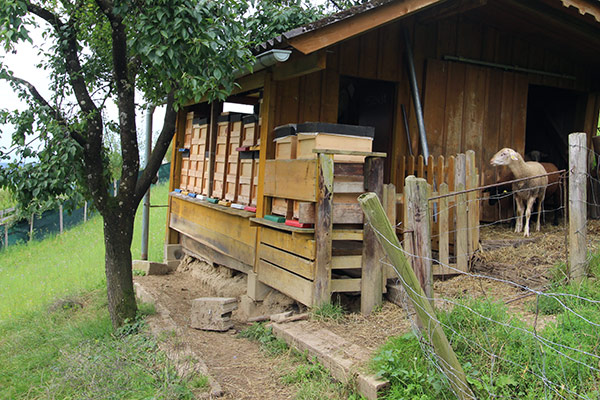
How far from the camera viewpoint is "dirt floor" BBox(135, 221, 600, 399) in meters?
4.76

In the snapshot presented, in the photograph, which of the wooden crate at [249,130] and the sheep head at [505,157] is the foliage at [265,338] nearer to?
the wooden crate at [249,130]

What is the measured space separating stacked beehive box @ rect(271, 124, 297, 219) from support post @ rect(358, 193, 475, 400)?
99.7 inches

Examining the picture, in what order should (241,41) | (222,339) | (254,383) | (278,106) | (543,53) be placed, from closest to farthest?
(254,383) → (241,41) → (222,339) → (278,106) → (543,53)

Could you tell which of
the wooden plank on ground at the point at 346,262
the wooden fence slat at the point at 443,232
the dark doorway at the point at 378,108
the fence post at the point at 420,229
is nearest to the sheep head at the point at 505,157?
the dark doorway at the point at 378,108

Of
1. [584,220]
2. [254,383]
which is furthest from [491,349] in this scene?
[254,383]

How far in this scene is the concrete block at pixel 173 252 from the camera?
11.2 m

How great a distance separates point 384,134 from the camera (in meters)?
8.17

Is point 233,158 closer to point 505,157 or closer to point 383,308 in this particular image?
point 383,308

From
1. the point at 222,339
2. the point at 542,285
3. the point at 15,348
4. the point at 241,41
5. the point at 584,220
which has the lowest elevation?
the point at 15,348

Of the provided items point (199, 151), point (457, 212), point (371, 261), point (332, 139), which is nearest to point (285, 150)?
point (332, 139)

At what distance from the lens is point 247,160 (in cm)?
781

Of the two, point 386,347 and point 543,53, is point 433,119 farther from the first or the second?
point 386,347

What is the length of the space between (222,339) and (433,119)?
4.60 m

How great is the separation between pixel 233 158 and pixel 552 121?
6.41m
